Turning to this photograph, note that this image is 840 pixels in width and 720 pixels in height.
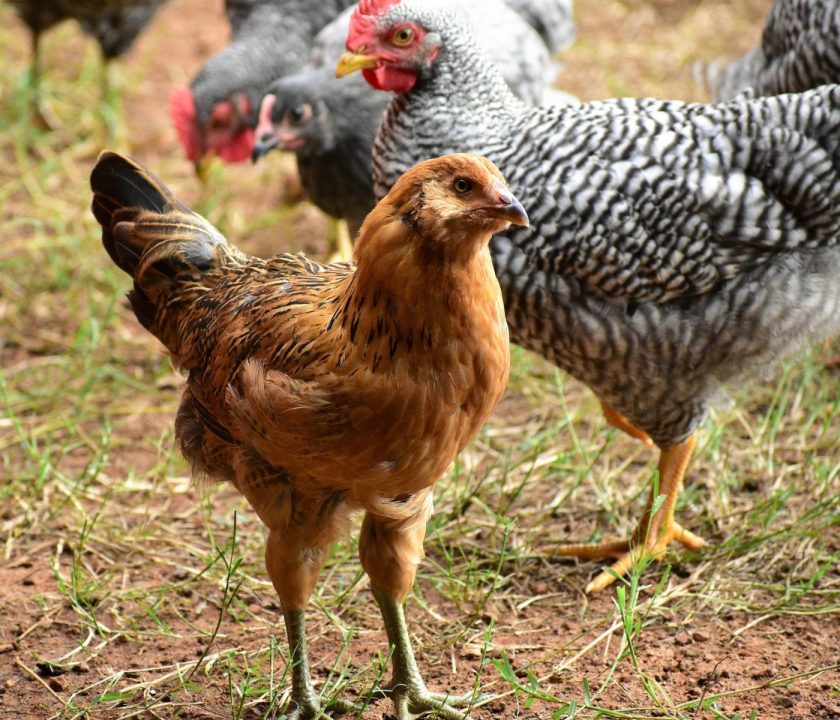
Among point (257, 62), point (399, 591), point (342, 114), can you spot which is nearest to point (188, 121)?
point (257, 62)

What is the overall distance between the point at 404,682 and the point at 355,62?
210 centimetres

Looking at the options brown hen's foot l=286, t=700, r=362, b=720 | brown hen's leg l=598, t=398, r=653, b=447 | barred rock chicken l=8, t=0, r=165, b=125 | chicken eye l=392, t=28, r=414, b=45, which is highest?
chicken eye l=392, t=28, r=414, b=45

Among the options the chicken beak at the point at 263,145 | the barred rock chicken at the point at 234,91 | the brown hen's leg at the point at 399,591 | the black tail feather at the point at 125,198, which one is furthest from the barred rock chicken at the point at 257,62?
the brown hen's leg at the point at 399,591

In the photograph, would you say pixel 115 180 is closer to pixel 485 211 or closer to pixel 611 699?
pixel 485 211

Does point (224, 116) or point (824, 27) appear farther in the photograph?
point (224, 116)

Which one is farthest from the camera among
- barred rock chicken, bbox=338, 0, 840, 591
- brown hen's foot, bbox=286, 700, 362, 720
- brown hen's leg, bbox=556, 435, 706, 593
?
brown hen's leg, bbox=556, 435, 706, 593

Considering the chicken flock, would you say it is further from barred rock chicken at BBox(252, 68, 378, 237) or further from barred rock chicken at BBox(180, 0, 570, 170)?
barred rock chicken at BBox(180, 0, 570, 170)

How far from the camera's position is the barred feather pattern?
3.32m

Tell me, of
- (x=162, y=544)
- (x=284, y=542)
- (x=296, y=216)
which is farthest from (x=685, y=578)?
(x=296, y=216)

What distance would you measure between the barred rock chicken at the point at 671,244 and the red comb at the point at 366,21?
1.90 feet

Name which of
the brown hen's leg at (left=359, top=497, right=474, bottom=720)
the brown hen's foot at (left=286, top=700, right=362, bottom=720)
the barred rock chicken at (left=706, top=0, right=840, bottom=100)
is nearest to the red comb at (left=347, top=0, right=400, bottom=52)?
the barred rock chicken at (left=706, top=0, right=840, bottom=100)

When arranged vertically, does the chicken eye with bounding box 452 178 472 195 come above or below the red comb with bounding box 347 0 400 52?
below

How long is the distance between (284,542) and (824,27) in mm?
2909

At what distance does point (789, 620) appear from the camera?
340 cm
